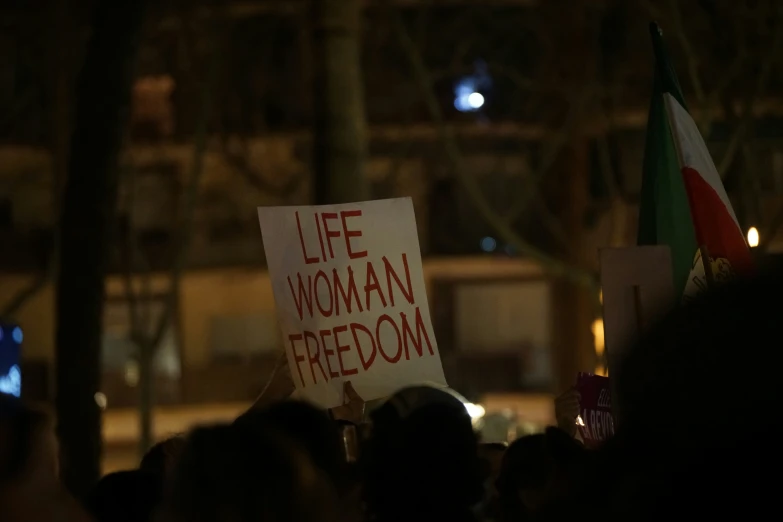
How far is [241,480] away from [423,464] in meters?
0.52

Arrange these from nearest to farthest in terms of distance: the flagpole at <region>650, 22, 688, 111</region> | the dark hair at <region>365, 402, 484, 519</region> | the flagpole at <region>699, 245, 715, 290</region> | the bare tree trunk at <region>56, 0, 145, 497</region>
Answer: the dark hair at <region>365, 402, 484, 519</region>, the flagpole at <region>699, 245, 715, 290</region>, the flagpole at <region>650, 22, 688, 111</region>, the bare tree trunk at <region>56, 0, 145, 497</region>

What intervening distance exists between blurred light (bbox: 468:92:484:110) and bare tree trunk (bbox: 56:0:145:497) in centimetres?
1034

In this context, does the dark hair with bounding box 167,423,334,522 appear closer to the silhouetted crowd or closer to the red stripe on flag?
the silhouetted crowd

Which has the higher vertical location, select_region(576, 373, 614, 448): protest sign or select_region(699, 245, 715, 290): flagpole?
select_region(699, 245, 715, 290): flagpole

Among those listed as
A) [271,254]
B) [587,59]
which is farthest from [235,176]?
[271,254]

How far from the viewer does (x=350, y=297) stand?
420cm

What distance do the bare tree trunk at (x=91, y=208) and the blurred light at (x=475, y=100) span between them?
33.9ft

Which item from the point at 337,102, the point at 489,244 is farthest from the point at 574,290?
the point at 489,244

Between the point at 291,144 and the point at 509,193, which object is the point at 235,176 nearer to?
the point at 291,144

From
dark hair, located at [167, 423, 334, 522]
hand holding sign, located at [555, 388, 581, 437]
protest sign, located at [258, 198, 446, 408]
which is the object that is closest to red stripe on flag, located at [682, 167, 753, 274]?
hand holding sign, located at [555, 388, 581, 437]

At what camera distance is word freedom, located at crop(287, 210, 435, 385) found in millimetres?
4105

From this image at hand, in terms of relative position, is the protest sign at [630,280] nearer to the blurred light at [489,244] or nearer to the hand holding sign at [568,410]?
the hand holding sign at [568,410]

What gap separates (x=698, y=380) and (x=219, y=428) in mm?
1336

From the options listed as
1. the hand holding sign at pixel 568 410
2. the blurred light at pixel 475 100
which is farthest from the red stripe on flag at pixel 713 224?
the blurred light at pixel 475 100
